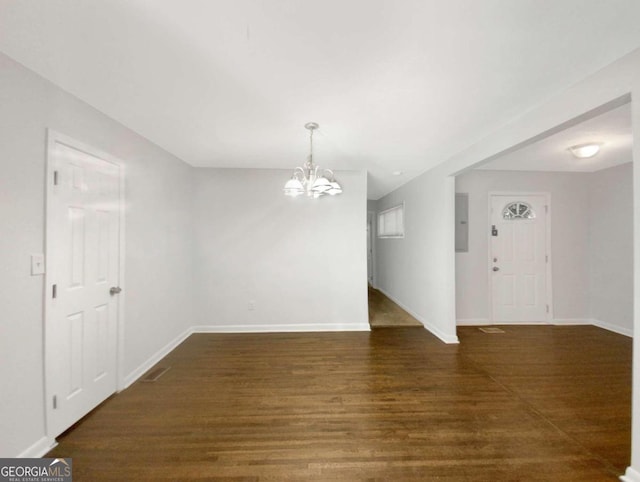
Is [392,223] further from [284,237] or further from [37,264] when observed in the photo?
[37,264]

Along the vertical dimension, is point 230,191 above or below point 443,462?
above

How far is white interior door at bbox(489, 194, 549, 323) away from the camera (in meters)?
4.29

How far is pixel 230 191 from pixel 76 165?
Answer: 6.70ft

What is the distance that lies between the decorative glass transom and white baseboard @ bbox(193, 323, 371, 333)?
305 centimetres

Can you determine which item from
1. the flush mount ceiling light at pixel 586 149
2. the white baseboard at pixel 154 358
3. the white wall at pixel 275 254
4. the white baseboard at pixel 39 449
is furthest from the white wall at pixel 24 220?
the flush mount ceiling light at pixel 586 149

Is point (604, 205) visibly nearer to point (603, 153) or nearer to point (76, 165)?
point (603, 153)

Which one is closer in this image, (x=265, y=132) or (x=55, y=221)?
(x=55, y=221)

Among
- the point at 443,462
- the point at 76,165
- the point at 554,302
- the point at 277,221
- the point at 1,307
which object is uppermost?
the point at 76,165

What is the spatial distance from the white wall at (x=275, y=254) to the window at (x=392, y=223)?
5.27 ft

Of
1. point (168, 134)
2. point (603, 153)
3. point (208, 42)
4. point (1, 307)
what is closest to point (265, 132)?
point (168, 134)

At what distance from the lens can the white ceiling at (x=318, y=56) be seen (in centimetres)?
122

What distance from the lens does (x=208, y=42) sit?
4.62ft

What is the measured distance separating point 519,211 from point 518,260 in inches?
32.6

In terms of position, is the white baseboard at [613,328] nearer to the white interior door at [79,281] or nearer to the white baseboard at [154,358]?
the white baseboard at [154,358]
